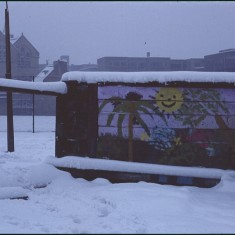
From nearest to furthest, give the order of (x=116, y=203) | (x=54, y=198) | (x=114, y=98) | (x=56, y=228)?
1. (x=56, y=228)
2. (x=116, y=203)
3. (x=54, y=198)
4. (x=114, y=98)

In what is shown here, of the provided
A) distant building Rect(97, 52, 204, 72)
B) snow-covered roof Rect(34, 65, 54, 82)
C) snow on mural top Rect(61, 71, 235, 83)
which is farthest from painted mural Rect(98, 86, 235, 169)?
distant building Rect(97, 52, 204, 72)

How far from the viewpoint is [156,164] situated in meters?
8.17

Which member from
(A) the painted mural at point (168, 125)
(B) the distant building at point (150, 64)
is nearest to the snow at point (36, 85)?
(A) the painted mural at point (168, 125)

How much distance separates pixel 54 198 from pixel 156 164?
100 inches

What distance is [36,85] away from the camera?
8.06 meters

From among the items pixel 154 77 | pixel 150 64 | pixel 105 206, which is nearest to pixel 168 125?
pixel 154 77

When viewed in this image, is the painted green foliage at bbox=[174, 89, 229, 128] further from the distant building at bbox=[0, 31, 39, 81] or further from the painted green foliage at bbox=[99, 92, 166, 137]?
the distant building at bbox=[0, 31, 39, 81]

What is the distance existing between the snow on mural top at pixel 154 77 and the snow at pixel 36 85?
0.87 feet

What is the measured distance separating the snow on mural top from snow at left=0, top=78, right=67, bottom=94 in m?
0.26

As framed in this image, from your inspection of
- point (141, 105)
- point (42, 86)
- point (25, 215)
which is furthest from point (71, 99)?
point (25, 215)

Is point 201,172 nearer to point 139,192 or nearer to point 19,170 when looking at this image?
point 139,192

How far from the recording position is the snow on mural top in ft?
26.0

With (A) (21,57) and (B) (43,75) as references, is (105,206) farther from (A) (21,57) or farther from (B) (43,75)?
(A) (21,57)

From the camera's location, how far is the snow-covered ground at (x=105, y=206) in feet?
16.1
